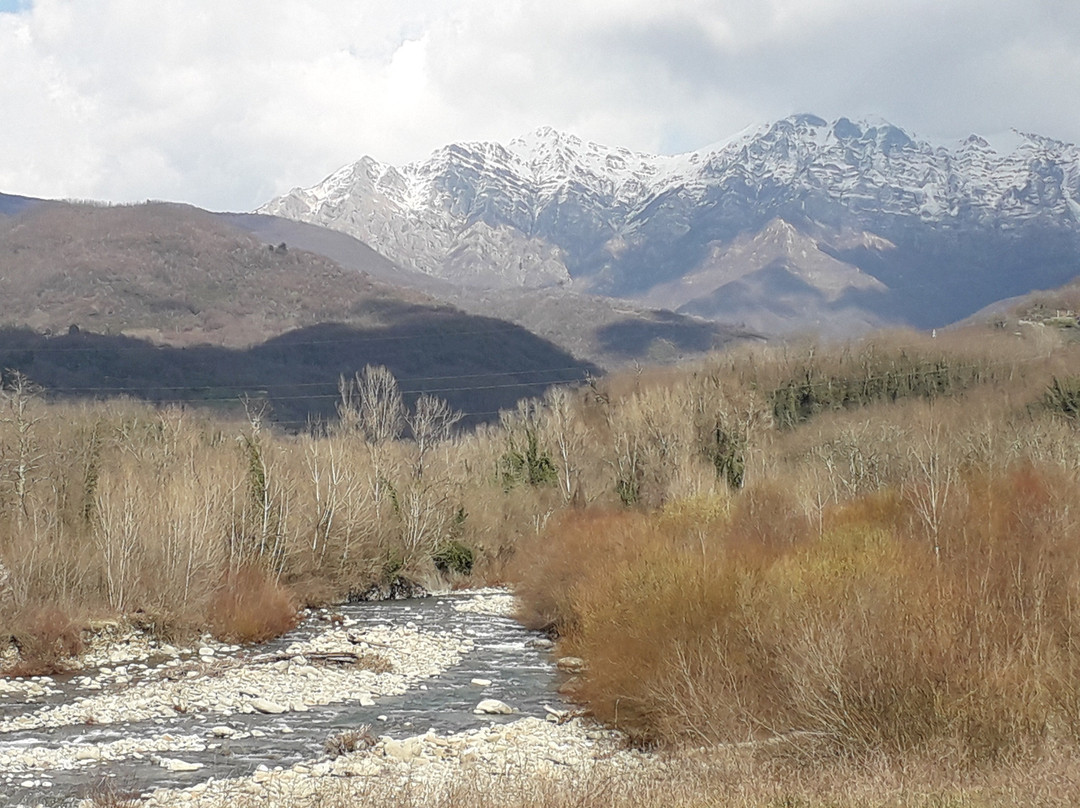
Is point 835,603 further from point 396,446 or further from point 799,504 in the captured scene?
point 396,446

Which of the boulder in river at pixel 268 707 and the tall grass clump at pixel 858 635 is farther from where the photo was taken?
the boulder in river at pixel 268 707

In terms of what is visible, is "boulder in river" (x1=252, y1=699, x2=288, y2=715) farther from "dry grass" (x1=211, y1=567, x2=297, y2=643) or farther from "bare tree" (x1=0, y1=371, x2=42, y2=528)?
"bare tree" (x1=0, y1=371, x2=42, y2=528)

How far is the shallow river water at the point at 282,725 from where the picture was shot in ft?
68.9

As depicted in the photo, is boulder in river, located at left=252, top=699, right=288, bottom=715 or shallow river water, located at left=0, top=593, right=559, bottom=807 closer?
shallow river water, located at left=0, top=593, right=559, bottom=807

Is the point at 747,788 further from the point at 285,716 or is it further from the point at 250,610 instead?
the point at 250,610

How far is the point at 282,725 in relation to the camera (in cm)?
2672

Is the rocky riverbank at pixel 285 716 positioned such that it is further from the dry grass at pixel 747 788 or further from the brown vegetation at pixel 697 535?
the brown vegetation at pixel 697 535

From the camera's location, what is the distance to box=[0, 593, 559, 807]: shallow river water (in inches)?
827

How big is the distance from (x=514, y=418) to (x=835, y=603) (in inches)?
2966

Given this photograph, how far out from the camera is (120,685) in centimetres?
3089

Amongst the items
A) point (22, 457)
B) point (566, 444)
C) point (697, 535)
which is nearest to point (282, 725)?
point (697, 535)

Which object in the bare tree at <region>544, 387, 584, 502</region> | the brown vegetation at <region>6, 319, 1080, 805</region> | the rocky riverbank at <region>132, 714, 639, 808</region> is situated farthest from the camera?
the bare tree at <region>544, 387, 584, 502</region>

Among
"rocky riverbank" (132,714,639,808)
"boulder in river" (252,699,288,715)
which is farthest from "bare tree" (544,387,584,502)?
"rocky riverbank" (132,714,639,808)

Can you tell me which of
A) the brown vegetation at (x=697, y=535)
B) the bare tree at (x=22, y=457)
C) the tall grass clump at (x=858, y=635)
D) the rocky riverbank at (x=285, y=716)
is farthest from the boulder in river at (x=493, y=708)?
the bare tree at (x=22, y=457)
